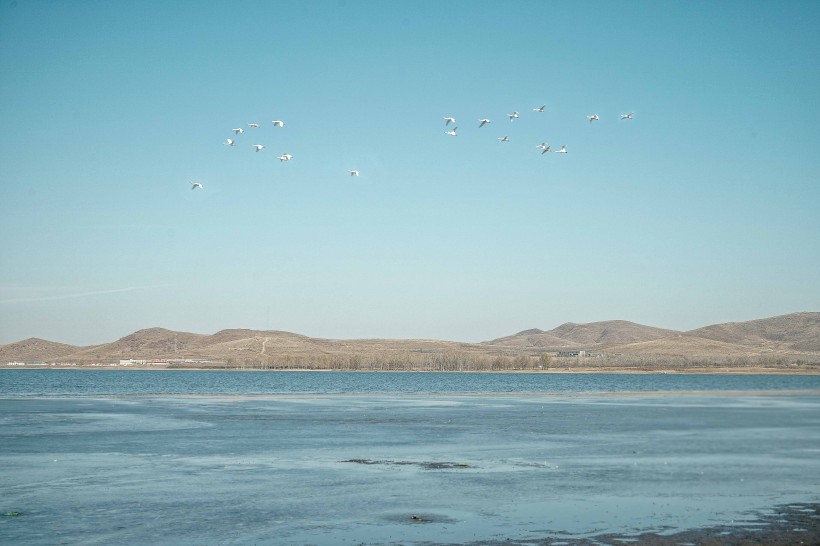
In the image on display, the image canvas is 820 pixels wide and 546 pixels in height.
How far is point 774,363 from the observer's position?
186250 mm

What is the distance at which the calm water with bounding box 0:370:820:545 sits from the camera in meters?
18.5

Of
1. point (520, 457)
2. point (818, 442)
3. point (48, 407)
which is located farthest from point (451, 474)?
point (48, 407)

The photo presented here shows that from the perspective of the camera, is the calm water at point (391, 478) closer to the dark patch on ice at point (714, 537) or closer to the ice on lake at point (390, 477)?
the ice on lake at point (390, 477)

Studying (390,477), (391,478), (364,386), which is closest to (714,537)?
(391,478)

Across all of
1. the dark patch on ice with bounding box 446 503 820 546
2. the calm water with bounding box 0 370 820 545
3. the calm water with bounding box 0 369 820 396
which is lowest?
the dark patch on ice with bounding box 446 503 820 546

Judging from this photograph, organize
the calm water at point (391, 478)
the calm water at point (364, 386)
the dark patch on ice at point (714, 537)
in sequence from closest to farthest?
1. the dark patch on ice at point (714, 537)
2. the calm water at point (391, 478)
3. the calm water at point (364, 386)

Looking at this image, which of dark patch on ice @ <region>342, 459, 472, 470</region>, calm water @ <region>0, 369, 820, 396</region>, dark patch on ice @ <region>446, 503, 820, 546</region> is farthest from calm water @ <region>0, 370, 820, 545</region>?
calm water @ <region>0, 369, 820, 396</region>

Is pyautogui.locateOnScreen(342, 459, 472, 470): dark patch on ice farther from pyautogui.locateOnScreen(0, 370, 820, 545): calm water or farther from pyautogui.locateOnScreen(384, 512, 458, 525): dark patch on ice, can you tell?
pyautogui.locateOnScreen(384, 512, 458, 525): dark patch on ice

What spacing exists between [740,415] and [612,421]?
860 cm

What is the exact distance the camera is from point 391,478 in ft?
83.9

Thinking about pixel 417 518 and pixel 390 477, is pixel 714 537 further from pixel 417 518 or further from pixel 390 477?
pixel 390 477

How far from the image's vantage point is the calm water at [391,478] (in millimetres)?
18453

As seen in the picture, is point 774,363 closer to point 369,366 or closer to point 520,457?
point 369,366

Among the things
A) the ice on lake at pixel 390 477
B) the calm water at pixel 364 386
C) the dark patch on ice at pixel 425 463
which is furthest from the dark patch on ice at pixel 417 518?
the calm water at pixel 364 386
